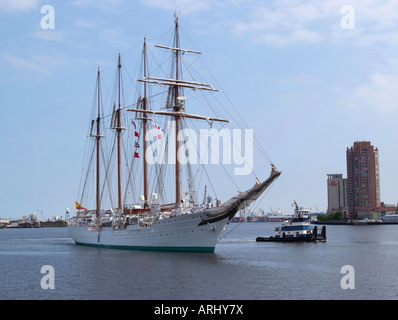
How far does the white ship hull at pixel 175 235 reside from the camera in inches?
2307

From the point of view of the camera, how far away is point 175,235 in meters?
→ 60.7

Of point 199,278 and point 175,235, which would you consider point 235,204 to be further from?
point 199,278

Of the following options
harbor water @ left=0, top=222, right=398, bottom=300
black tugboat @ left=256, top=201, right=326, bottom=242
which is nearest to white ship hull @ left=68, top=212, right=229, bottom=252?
harbor water @ left=0, top=222, right=398, bottom=300

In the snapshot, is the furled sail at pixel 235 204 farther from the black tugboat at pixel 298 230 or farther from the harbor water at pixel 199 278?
the black tugboat at pixel 298 230

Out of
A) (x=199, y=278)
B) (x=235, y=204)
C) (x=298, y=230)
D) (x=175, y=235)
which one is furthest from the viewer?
(x=298, y=230)

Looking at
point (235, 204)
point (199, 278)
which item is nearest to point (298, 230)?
point (235, 204)

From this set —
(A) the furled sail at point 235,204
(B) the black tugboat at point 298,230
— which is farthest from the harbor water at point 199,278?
(B) the black tugboat at point 298,230

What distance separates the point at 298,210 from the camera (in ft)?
282

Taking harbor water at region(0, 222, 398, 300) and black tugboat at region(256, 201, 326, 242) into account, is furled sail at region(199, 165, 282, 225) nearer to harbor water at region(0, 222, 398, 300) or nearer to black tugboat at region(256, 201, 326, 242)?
harbor water at region(0, 222, 398, 300)

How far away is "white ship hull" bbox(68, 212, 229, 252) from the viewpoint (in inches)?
2307

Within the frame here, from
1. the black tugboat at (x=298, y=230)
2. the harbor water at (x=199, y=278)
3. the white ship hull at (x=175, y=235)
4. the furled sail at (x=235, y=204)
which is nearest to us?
the harbor water at (x=199, y=278)
